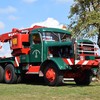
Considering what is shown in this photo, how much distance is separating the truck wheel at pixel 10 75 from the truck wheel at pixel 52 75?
2739 mm

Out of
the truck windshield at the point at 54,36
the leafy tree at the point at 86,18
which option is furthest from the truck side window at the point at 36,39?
the leafy tree at the point at 86,18

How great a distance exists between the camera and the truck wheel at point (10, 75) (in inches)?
823

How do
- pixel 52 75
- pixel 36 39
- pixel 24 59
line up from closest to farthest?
pixel 52 75, pixel 36 39, pixel 24 59

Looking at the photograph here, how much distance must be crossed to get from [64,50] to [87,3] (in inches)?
515

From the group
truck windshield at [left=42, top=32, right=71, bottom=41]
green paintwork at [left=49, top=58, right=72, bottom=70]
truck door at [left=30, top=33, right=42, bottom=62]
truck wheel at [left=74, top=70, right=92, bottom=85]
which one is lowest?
truck wheel at [left=74, top=70, right=92, bottom=85]

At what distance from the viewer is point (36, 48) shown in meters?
19.6

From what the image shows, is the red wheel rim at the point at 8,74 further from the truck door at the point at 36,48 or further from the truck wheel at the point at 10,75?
the truck door at the point at 36,48

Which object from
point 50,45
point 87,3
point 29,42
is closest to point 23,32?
point 29,42

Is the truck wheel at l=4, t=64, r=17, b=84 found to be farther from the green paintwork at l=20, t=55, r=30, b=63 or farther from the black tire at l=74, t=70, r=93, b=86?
the black tire at l=74, t=70, r=93, b=86

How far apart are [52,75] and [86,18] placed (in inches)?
476

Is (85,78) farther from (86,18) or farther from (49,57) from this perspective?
(86,18)

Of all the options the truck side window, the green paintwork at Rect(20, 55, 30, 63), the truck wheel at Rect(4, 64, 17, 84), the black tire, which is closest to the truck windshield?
the truck side window

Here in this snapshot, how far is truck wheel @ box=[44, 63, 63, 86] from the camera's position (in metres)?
18.1

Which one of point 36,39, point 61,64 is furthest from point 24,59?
point 61,64
